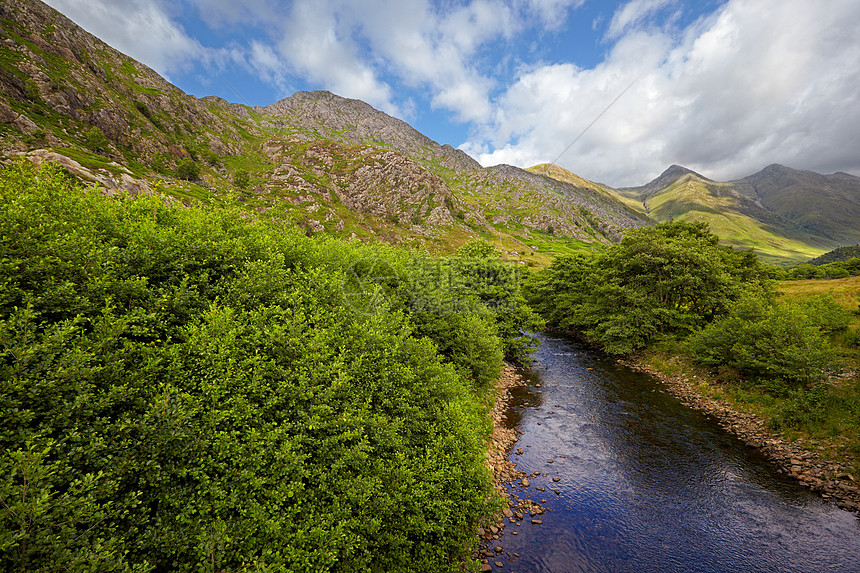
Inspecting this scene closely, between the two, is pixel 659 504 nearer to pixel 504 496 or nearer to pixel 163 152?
pixel 504 496

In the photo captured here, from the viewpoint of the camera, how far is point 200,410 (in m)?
8.91

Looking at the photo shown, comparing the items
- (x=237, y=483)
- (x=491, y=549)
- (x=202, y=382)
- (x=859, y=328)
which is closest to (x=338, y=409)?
(x=237, y=483)

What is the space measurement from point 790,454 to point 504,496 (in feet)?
72.1

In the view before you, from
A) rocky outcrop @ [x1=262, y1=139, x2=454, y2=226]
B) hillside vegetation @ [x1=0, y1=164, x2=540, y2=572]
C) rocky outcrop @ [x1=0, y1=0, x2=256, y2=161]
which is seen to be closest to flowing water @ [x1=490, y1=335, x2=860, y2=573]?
hillside vegetation @ [x1=0, y1=164, x2=540, y2=572]

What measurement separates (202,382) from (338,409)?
492cm

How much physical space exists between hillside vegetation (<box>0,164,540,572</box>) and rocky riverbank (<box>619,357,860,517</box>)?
22.7 m

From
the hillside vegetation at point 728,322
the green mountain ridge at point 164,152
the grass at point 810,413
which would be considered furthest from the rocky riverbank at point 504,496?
the green mountain ridge at point 164,152

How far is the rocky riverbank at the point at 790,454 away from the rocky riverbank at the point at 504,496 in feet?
59.7

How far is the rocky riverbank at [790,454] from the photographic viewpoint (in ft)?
64.2

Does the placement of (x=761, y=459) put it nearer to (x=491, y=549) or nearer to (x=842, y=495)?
(x=842, y=495)

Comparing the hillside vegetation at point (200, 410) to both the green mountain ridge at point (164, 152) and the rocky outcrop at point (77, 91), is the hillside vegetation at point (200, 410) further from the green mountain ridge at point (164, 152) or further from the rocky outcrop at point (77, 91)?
the rocky outcrop at point (77, 91)

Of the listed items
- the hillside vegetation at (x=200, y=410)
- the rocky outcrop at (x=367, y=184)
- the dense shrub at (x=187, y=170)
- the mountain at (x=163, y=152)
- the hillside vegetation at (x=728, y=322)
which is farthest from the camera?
the rocky outcrop at (x=367, y=184)

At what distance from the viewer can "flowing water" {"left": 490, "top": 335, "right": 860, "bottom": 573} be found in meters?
16.1

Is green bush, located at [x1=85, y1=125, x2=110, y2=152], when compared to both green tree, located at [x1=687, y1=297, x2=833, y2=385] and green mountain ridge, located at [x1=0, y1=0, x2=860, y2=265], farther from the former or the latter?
green tree, located at [x1=687, y1=297, x2=833, y2=385]
